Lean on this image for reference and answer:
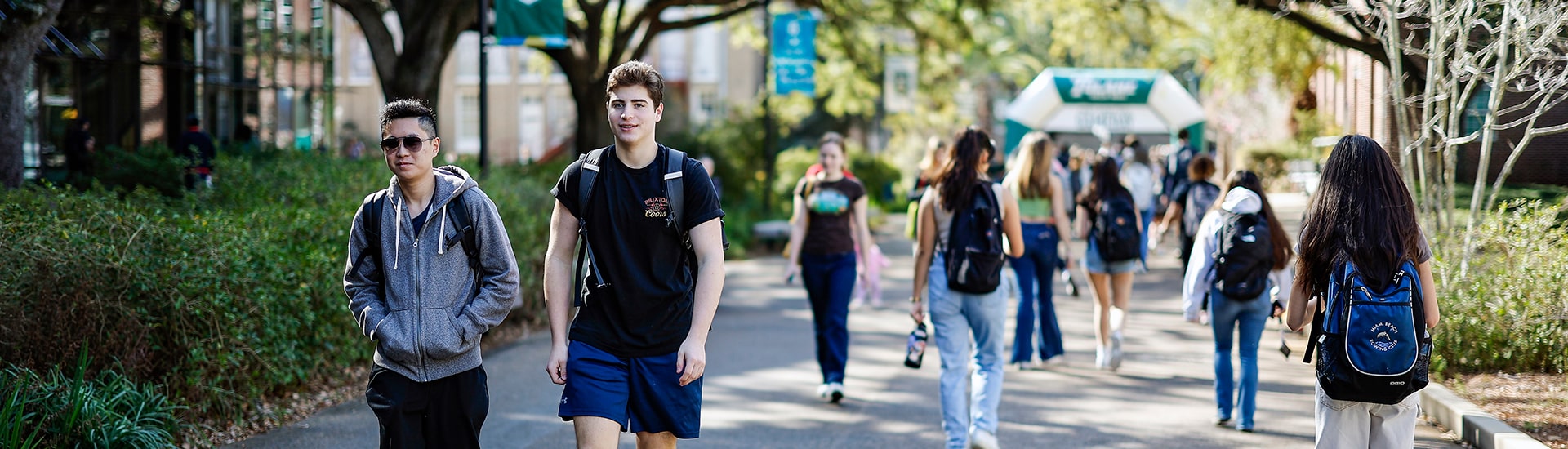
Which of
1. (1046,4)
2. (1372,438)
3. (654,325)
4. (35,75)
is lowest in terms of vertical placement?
(1372,438)

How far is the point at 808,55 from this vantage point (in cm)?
2120

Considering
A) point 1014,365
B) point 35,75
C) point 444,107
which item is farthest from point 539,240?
point 444,107

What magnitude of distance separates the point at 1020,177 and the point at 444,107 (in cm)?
4448

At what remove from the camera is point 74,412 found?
5.29 meters

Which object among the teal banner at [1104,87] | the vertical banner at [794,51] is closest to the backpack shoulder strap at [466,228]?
the vertical banner at [794,51]

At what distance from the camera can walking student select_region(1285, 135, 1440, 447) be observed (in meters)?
4.44

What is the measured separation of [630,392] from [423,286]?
706 millimetres

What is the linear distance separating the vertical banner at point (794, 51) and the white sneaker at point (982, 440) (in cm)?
1489

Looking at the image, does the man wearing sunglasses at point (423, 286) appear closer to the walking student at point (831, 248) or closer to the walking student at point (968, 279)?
the walking student at point (968, 279)

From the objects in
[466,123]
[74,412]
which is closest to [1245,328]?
[74,412]

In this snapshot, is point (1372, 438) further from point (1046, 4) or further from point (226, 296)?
point (1046, 4)

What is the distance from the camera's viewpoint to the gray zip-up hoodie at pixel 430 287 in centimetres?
420

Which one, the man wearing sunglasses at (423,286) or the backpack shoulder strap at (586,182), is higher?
the backpack shoulder strap at (586,182)

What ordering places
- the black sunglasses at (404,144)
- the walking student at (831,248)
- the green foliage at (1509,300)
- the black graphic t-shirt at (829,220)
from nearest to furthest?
the black sunglasses at (404,144)
the green foliage at (1509,300)
the walking student at (831,248)
the black graphic t-shirt at (829,220)
